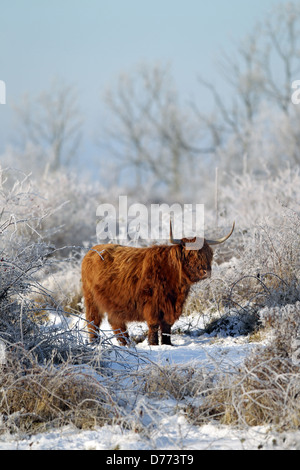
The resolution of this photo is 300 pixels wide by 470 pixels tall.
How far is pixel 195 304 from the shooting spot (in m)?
7.73

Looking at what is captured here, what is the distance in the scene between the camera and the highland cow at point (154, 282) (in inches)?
244

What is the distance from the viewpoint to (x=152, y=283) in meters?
6.27

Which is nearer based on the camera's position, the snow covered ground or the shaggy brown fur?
the snow covered ground

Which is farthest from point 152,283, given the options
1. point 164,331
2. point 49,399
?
point 49,399

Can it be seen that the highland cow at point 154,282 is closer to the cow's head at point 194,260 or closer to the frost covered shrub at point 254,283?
the cow's head at point 194,260

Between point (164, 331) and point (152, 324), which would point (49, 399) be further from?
point (164, 331)

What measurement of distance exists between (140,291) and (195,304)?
63.4 inches

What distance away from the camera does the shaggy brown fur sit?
6199 millimetres

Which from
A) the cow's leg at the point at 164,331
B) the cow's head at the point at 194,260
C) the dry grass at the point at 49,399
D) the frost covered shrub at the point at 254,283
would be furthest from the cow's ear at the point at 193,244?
the dry grass at the point at 49,399

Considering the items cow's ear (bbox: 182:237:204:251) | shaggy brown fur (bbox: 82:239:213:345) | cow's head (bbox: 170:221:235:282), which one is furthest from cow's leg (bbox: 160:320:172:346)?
cow's ear (bbox: 182:237:204:251)

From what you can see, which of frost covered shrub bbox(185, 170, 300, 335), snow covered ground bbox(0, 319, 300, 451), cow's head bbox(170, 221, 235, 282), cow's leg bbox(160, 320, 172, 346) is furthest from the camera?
frost covered shrub bbox(185, 170, 300, 335)

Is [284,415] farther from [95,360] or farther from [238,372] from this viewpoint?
[95,360]

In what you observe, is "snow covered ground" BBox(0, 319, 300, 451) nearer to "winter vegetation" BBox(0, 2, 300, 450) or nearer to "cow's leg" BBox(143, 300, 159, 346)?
"winter vegetation" BBox(0, 2, 300, 450)

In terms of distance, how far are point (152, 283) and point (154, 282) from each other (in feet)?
0.08
